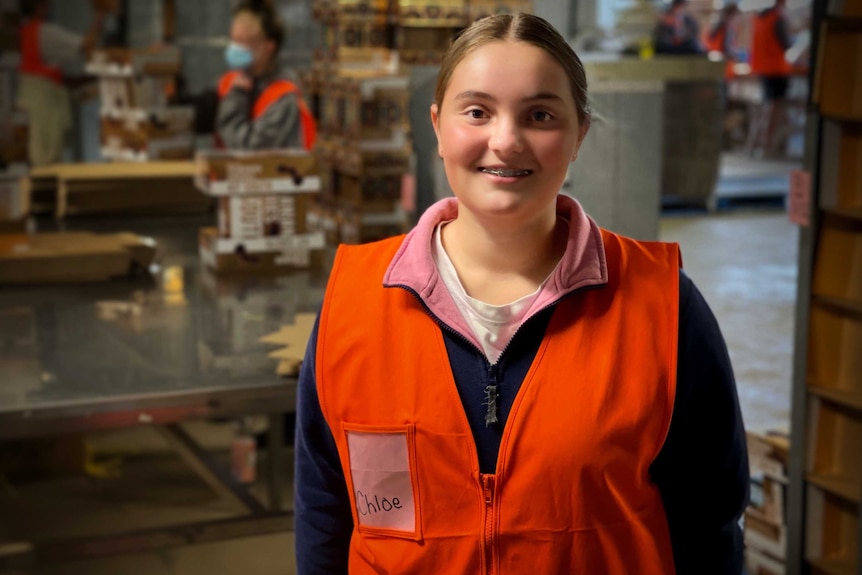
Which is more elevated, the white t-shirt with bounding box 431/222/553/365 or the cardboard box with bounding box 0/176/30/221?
the white t-shirt with bounding box 431/222/553/365

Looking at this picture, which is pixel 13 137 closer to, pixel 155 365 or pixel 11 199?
pixel 11 199

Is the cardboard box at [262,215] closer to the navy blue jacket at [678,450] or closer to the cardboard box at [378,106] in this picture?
the cardboard box at [378,106]

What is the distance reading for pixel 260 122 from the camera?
20.5 feet

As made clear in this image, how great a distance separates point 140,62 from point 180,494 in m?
5.39

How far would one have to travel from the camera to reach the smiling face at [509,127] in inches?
62.1

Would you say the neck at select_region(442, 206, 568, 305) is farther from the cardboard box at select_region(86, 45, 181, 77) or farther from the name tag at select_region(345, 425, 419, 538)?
the cardboard box at select_region(86, 45, 181, 77)

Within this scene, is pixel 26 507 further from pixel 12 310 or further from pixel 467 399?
pixel 467 399

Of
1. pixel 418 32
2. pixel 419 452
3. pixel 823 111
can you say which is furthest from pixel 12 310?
pixel 419 452

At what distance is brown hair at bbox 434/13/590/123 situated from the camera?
1.59 m

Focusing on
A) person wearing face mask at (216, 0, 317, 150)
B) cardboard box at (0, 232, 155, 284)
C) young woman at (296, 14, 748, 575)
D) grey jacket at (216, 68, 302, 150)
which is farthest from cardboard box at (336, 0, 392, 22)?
young woman at (296, 14, 748, 575)

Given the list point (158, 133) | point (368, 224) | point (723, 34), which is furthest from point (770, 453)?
point (723, 34)

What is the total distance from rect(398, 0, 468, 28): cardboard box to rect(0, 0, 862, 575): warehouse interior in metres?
0.02

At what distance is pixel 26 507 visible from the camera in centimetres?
486

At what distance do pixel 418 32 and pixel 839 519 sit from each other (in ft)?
12.7
